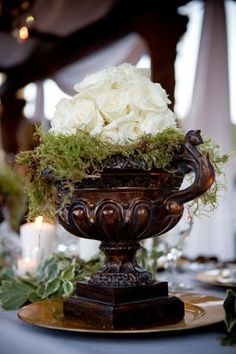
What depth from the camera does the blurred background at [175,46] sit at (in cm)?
325

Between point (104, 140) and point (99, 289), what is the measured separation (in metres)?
0.24

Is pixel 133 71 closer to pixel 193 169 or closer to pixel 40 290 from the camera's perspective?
pixel 193 169

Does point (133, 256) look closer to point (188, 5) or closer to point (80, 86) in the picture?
point (80, 86)

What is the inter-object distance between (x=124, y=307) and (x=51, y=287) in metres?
0.33

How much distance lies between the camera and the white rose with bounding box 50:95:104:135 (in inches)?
33.5

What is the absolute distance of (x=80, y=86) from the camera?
893mm

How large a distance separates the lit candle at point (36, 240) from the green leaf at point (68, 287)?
0.37 m

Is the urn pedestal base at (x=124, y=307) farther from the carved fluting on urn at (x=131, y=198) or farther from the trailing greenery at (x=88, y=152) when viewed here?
the trailing greenery at (x=88, y=152)

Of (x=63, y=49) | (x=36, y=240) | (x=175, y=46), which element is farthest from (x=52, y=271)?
(x=63, y=49)

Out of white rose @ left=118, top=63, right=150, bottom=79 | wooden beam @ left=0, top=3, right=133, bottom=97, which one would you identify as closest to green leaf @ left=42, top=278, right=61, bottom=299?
white rose @ left=118, top=63, right=150, bottom=79

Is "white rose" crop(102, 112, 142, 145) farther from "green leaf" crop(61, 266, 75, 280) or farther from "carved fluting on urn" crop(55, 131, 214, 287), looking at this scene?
"green leaf" crop(61, 266, 75, 280)

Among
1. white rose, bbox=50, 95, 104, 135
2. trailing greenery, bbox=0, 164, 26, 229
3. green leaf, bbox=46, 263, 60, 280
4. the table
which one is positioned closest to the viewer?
the table

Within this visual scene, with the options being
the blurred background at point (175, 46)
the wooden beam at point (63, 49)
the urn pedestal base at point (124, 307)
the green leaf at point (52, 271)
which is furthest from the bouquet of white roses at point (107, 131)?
the wooden beam at point (63, 49)

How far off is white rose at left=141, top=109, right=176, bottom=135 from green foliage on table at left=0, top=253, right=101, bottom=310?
16.4 inches
